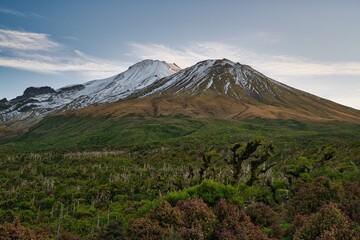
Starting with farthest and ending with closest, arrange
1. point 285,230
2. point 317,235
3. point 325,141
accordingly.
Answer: point 325,141, point 285,230, point 317,235

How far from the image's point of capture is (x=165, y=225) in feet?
63.4

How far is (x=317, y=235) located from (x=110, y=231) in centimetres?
1674

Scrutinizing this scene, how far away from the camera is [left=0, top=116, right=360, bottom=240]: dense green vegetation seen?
19656 millimetres

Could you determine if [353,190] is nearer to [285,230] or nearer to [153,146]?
[285,230]

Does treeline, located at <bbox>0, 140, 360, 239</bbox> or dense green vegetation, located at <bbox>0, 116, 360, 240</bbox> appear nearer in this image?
treeline, located at <bbox>0, 140, 360, 239</bbox>

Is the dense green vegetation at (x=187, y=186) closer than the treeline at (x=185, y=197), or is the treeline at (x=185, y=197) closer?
the treeline at (x=185, y=197)

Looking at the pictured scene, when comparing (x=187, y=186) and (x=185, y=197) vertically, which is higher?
(x=185, y=197)

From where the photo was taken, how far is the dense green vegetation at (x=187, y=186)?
1966 cm

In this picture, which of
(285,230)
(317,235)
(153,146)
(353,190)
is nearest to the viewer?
(317,235)

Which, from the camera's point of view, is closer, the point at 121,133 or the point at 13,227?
the point at 13,227

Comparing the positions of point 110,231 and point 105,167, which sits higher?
point 110,231

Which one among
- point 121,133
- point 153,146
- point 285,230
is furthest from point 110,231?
point 121,133

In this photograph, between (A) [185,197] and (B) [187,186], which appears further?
(B) [187,186]

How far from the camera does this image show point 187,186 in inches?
2039
